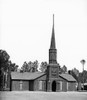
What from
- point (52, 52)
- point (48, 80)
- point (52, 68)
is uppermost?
point (52, 52)

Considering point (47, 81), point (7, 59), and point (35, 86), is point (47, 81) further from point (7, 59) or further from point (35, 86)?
point (7, 59)

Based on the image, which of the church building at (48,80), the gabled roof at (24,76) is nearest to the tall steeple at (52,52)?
the church building at (48,80)

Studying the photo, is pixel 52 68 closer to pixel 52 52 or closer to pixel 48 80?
pixel 48 80

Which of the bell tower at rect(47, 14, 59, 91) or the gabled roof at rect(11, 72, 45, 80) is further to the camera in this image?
the gabled roof at rect(11, 72, 45, 80)

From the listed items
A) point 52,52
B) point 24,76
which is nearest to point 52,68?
point 52,52

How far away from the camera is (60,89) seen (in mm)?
65312

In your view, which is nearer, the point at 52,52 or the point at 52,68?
the point at 52,52

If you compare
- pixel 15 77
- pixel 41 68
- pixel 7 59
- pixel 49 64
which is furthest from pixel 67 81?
pixel 41 68

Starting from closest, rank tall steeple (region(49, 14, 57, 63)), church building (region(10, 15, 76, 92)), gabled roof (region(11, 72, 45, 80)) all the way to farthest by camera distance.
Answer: tall steeple (region(49, 14, 57, 63)), church building (region(10, 15, 76, 92)), gabled roof (region(11, 72, 45, 80))

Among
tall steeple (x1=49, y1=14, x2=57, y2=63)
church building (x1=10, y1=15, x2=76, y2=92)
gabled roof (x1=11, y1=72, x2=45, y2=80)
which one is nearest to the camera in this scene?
tall steeple (x1=49, y1=14, x2=57, y2=63)

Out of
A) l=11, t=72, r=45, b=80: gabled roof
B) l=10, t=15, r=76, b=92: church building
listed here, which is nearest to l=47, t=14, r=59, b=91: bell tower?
l=10, t=15, r=76, b=92: church building

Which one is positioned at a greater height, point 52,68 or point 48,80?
point 52,68

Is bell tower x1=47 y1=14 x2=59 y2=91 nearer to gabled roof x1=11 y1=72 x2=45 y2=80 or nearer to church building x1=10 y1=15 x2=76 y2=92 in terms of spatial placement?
church building x1=10 y1=15 x2=76 y2=92

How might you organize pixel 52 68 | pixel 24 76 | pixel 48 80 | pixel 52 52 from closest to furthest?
pixel 52 52
pixel 48 80
pixel 52 68
pixel 24 76
